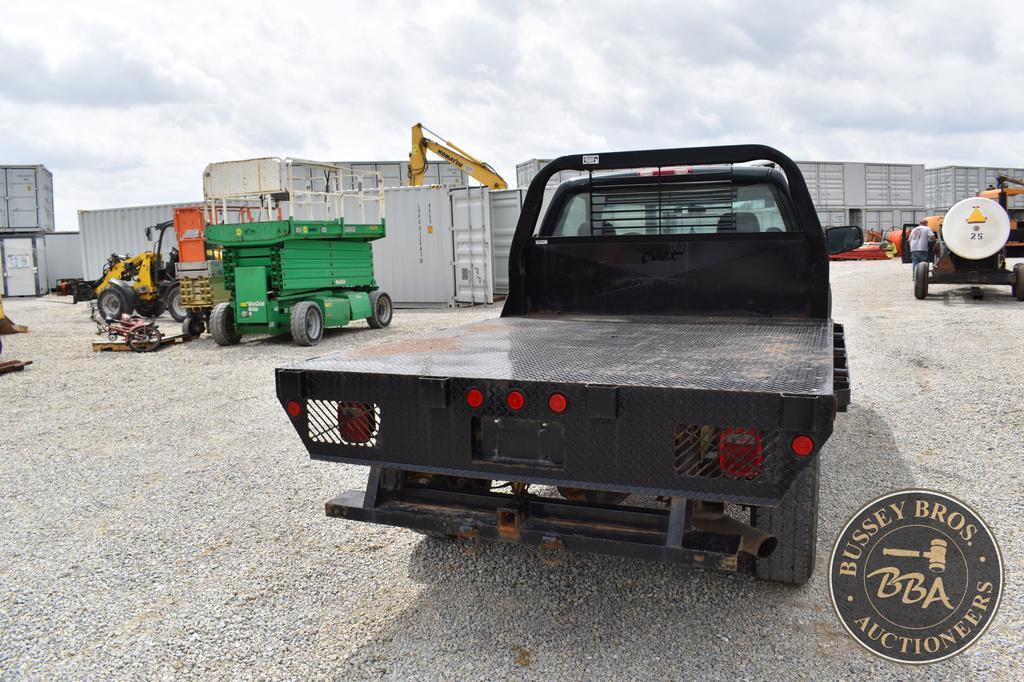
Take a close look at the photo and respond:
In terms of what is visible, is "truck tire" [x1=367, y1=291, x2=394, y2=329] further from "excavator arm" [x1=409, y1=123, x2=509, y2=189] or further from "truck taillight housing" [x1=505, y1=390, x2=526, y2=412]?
"truck taillight housing" [x1=505, y1=390, x2=526, y2=412]

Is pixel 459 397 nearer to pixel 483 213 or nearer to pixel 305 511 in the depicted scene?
pixel 305 511

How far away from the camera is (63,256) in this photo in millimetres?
29688

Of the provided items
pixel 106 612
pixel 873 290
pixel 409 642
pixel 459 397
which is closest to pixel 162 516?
pixel 106 612

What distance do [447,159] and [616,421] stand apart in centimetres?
1781

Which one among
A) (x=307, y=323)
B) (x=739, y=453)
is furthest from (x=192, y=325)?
(x=739, y=453)

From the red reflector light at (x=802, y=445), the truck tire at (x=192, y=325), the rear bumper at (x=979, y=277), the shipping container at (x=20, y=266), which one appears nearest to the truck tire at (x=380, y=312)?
the truck tire at (x=192, y=325)

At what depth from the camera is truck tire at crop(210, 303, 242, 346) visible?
1180cm

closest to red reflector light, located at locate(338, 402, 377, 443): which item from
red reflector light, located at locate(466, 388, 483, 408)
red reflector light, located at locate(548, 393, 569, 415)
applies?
red reflector light, located at locate(466, 388, 483, 408)

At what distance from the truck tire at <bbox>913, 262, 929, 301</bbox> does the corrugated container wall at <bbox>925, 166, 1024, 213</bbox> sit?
2609cm

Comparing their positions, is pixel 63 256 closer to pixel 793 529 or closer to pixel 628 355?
pixel 628 355

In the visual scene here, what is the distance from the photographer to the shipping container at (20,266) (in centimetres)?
2688

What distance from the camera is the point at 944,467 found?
15.3 feet

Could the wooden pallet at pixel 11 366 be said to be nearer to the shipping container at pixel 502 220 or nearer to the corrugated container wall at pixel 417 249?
the corrugated container wall at pixel 417 249

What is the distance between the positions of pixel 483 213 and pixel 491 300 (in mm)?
2048
